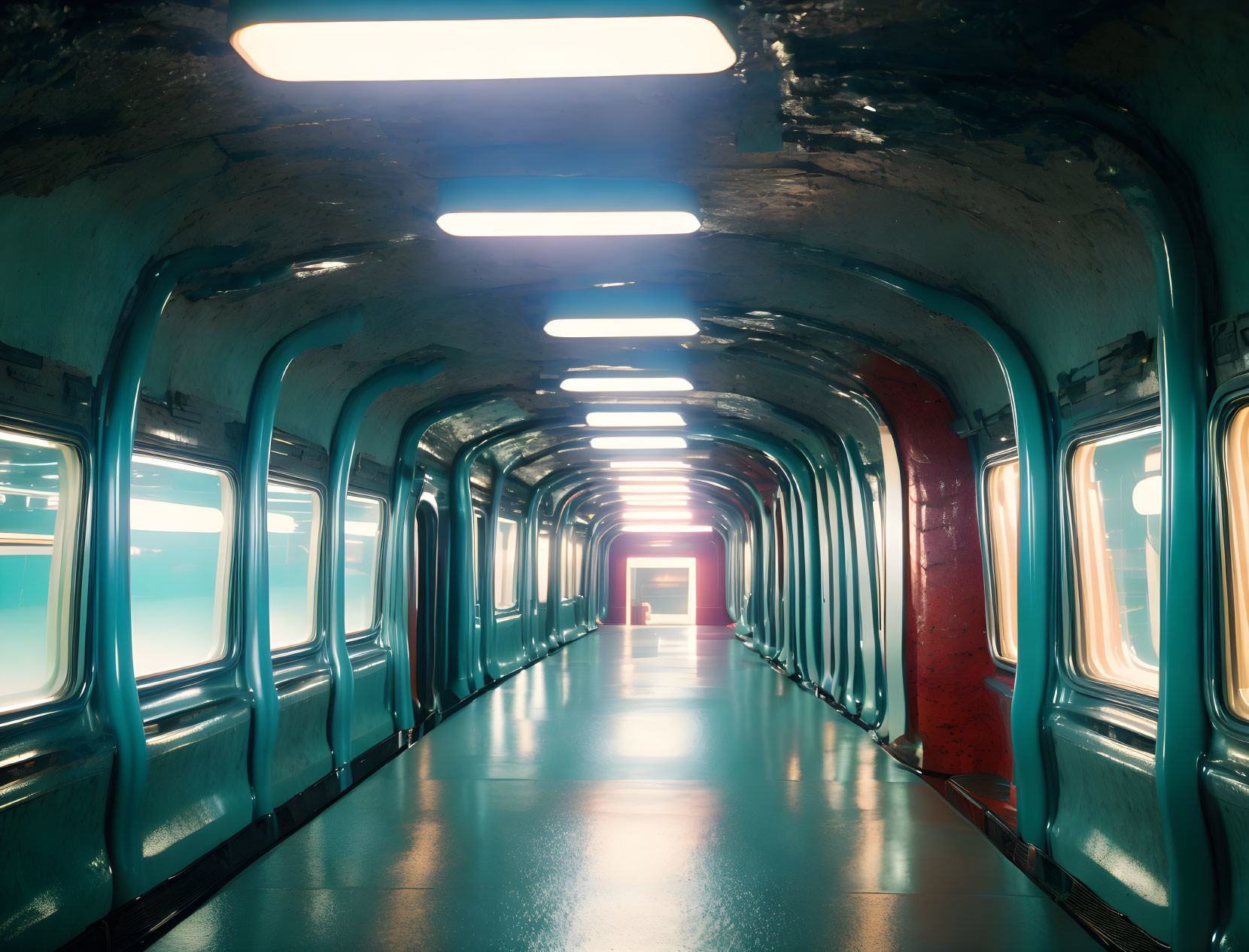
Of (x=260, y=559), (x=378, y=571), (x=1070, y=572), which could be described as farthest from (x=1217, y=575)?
(x=378, y=571)

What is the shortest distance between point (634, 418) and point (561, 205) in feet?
21.9

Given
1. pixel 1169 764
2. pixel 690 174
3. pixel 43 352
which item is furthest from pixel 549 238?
pixel 1169 764

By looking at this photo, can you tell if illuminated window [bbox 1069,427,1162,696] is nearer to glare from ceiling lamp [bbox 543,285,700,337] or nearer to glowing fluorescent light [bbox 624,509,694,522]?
glare from ceiling lamp [bbox 543,285,700,337]

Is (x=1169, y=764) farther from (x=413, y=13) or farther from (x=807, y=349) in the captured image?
(x=807, y=349)

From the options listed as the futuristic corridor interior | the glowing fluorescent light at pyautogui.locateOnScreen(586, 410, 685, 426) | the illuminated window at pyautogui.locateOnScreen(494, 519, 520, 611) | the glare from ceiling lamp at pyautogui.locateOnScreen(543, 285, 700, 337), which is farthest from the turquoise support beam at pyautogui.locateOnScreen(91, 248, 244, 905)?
the illuminated window at pyautogui.locateOnScreen(494, 519, 520, 611)

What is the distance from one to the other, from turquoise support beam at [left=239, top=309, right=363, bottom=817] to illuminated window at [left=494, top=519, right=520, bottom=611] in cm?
851

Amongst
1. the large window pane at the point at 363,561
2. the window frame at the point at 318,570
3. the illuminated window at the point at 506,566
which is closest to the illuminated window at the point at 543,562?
the illuminated window at the point at 506,566

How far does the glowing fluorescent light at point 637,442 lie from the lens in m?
12.3

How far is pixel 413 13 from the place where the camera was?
260cm

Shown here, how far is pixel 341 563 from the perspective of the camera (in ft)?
23.0

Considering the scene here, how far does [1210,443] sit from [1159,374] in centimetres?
28

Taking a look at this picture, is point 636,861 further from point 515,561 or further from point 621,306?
point 515,561

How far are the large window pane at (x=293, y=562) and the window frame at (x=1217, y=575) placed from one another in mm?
5286

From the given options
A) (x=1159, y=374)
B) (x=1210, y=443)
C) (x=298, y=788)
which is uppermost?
(x=1159, y=374)
